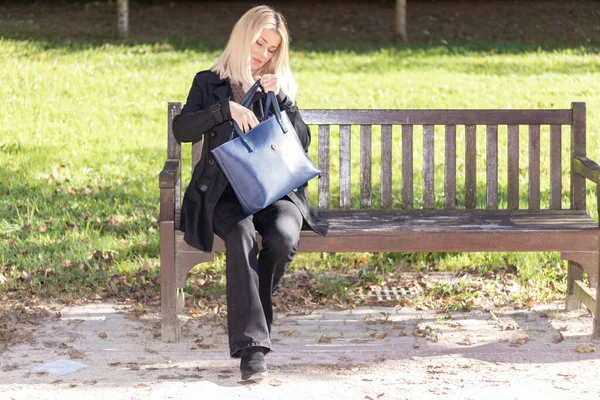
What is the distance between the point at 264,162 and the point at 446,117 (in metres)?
1.49

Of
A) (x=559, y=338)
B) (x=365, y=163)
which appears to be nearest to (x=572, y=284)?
(x=559, y=338)

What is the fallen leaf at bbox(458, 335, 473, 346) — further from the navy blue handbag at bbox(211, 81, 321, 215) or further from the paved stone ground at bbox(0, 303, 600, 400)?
the navy blue handbag at bbox(211, 81, 321, 215)

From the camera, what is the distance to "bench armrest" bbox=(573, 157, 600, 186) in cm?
530

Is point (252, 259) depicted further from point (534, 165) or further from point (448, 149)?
point (534, 165)

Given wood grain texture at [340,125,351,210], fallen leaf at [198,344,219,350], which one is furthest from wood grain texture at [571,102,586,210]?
fallen leaf at [198,344,219,350]

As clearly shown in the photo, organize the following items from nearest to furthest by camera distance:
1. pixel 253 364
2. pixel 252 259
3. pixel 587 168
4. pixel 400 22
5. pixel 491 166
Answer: pixel 253 364 < pixel 252 259 < pixel 587 168 < pixel 491 166 < pixel 400 22

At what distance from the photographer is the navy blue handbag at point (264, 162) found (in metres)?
4.65

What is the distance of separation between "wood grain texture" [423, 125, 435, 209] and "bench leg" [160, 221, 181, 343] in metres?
1.60

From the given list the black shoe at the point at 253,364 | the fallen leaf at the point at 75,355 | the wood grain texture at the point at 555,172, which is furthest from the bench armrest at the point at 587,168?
the fallen leaf at the point at 75,355

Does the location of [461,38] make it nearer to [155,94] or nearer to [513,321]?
[155,94]

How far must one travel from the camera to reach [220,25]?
18656mm

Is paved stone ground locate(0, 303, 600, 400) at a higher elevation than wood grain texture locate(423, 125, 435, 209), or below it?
below

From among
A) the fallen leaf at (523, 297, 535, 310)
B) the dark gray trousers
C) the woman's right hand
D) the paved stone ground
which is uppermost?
the woman's right hand

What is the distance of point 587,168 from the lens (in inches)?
215
